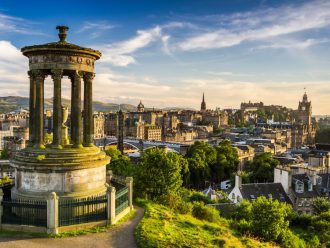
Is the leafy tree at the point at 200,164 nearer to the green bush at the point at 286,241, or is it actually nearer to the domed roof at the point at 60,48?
the green bush at the point at 286,241

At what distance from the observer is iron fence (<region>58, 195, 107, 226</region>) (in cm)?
1842

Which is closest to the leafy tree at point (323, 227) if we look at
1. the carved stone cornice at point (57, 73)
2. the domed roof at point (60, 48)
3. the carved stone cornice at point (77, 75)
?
the carved stone cornice at point (77, 75)

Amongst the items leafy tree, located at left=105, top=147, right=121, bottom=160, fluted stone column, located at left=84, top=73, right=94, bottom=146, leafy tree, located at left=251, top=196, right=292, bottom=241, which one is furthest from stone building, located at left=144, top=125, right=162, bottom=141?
fluted stone column, located at left=84, top=73, right=94, bottom=146

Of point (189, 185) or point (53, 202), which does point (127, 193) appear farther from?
point (189, 185)

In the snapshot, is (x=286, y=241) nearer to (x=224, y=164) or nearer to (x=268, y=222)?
(x=268, y=222)

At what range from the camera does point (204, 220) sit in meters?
25.0

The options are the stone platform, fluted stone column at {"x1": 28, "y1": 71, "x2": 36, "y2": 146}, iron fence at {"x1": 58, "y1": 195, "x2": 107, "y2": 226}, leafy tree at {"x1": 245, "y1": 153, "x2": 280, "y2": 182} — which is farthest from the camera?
leafy tree at {"x1": 245, "y1": 153, "x2": 280, "y2": 182}

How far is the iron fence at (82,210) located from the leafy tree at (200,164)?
175 ft

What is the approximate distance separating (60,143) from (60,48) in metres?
5.00

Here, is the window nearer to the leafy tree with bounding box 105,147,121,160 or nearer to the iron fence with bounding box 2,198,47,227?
the leafy tree with bounding box 105,147,121,160

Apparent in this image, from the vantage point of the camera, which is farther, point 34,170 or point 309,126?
point 309,126

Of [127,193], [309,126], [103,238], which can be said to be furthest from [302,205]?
[309,126]

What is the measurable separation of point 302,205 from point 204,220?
105ft

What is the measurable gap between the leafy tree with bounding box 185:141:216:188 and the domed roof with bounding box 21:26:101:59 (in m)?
53.6
